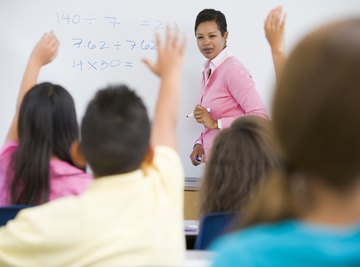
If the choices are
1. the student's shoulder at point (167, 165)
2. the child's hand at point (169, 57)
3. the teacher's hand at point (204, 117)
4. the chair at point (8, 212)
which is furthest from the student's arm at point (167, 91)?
the teacher's hand at point (204, 117)

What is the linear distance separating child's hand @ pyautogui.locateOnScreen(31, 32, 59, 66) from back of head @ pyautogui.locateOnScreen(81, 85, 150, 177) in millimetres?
1173

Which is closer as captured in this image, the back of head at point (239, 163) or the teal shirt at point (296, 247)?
the teal shirt at point (296, 247)

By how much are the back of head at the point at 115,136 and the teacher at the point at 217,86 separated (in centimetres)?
246

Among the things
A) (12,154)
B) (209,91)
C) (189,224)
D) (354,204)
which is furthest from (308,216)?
(209,91)

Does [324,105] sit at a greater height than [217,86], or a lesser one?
greater

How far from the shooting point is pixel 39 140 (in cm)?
212

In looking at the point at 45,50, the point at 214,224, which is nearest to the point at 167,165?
the point at 214,224

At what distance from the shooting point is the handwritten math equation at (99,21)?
4.00 m

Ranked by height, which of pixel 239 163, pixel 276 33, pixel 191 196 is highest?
pixel 276 33

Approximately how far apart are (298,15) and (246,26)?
325 mm

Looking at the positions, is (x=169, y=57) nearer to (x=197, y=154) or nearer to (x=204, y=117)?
(x=204, y=117)

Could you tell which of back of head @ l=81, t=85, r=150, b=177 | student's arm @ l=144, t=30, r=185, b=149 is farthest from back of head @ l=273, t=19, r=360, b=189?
student's arm @ l=144, t=30, r=185, b=149

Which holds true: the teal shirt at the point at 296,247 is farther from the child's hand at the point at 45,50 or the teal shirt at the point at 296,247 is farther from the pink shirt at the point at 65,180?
the child's hand at the point at 45,50

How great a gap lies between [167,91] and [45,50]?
1.06 m
